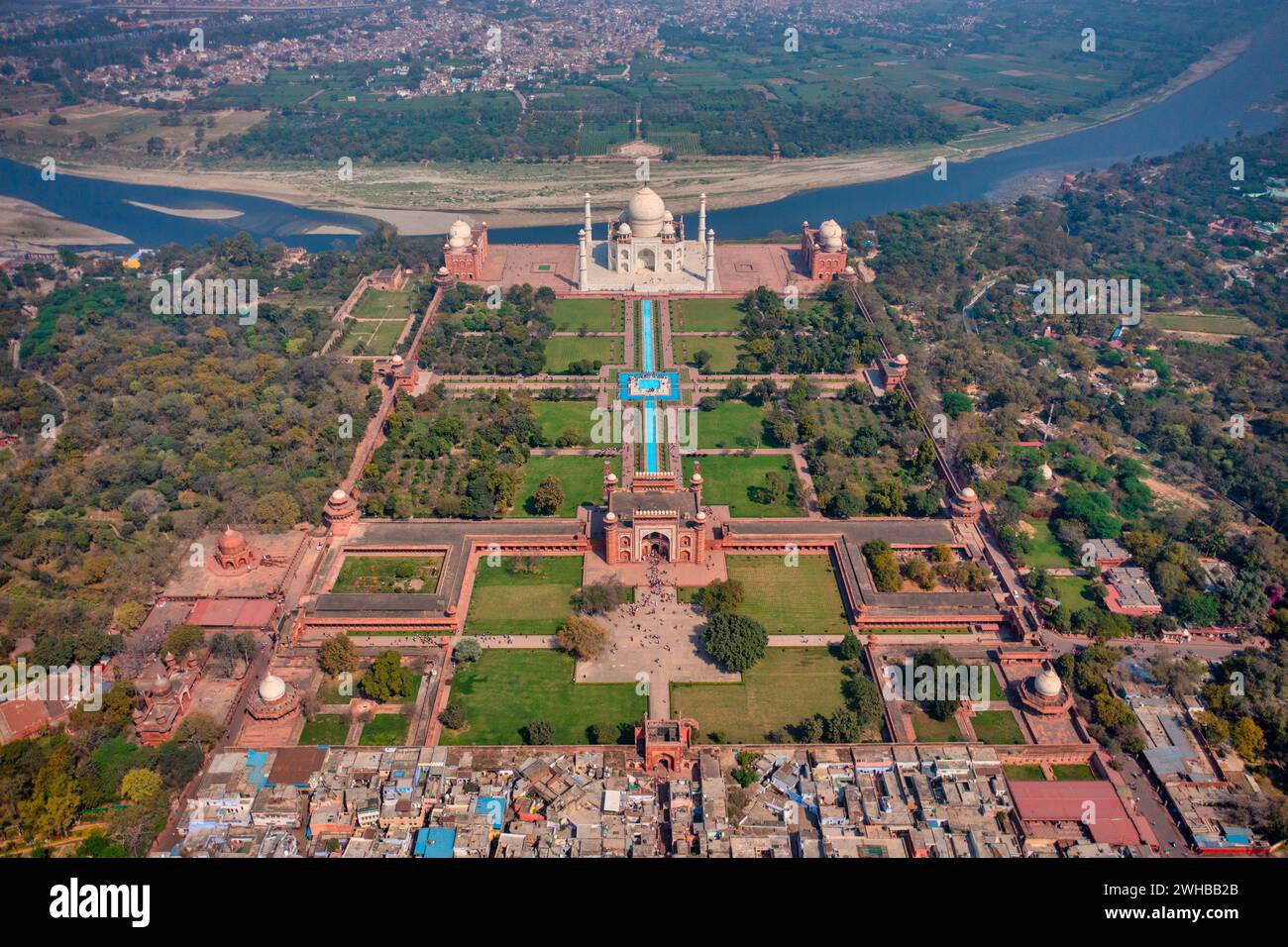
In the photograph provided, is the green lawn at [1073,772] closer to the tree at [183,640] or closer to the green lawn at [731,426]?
the green lawn at [731,426]

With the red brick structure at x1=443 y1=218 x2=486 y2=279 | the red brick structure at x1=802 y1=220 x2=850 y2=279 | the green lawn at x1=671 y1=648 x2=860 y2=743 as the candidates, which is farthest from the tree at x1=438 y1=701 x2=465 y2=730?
the red brick structure at x1=802 y1=220 x2=850 y2=279

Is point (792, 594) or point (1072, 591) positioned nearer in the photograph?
point (792, 594)

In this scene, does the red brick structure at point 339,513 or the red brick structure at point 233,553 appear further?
the red brick structure at point 339,513

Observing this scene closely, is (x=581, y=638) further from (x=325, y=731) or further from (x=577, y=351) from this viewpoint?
(x=577, y=351)

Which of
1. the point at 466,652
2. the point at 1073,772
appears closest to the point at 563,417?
the point at 466,652

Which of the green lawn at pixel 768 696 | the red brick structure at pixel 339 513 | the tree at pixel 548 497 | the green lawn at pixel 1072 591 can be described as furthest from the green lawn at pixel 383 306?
the green lawn at pixel 1072 591

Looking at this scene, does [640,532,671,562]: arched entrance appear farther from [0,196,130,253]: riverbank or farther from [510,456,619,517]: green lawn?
[0,196,130,253]: riverbank
